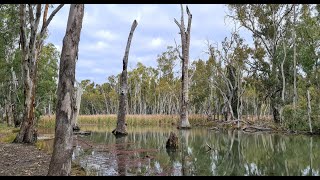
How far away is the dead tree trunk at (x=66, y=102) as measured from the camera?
8.01m

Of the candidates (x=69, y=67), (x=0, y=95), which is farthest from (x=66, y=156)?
(x=0, y=95)

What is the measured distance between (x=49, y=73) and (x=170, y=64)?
26.0 metres

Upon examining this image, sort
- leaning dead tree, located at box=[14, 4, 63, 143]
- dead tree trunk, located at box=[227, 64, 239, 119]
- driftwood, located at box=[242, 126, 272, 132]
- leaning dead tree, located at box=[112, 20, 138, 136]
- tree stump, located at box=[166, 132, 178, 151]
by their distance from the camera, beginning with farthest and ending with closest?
dead tree trunk, located at box=[227, 64, 239, 119] < driftwood, located at box=[242, 126, 272, 132] < leaning dead tree, located at box=[112, 20, 138, 136] < leaning dead tree, located at box=[14, 4, 63, 143] < tree stump, located at box=[166, 132, 178, 151]

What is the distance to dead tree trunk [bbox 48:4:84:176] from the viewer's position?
8.01 metres

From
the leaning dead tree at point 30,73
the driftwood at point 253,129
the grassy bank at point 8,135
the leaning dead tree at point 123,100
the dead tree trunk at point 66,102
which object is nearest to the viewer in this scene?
the dead tree trunk at point 66,102

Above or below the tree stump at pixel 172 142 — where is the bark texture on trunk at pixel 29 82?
above

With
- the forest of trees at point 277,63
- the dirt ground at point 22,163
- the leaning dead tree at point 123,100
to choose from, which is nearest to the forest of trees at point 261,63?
the forest of trees at point 277,63

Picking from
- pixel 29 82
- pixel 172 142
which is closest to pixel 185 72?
pixel 172 142

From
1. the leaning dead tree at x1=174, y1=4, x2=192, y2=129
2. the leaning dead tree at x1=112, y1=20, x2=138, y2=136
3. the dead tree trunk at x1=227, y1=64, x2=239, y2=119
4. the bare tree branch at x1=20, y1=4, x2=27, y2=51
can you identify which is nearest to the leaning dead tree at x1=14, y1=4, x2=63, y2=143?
Answer: the bare tree branch at x1=20, y1=4, x2=27, y2=51

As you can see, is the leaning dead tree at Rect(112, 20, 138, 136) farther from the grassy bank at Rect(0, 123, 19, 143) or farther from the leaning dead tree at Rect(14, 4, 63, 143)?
the leaning dead tree at Rect(14, 4, 63, 143)

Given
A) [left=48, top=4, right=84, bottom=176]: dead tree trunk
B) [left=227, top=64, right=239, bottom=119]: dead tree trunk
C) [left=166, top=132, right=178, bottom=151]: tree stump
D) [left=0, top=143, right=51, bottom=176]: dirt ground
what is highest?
[left=227, top=64, right=239, bottom=119]: dead tree trunk

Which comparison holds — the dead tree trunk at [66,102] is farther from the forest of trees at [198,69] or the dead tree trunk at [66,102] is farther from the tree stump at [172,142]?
the tree stump at [172,142]
